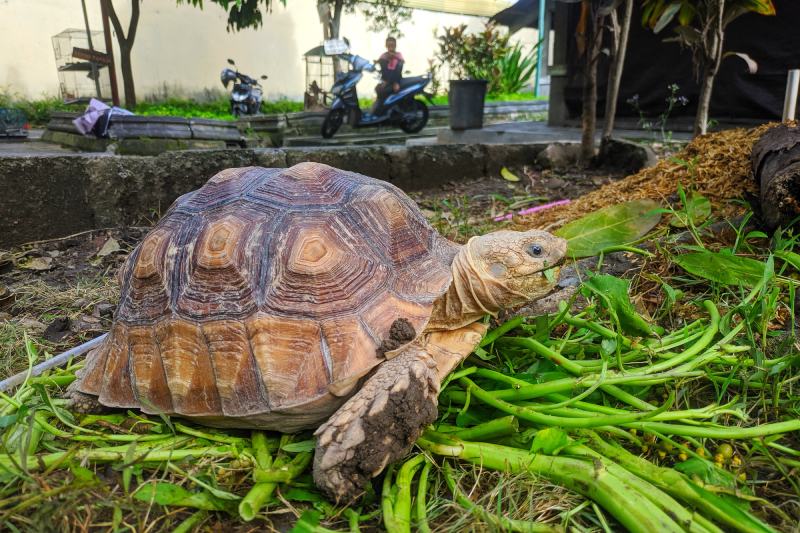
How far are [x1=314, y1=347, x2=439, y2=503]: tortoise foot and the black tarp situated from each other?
5.22 m

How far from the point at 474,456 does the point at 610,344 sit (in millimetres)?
611

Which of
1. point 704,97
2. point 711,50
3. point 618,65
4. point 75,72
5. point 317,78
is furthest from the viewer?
point 317,78

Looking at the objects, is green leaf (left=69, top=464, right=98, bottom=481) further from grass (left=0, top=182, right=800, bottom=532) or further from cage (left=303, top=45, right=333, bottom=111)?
cage (left=303, top=45, right=333, bottom=111)

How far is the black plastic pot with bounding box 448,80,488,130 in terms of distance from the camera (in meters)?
8.65

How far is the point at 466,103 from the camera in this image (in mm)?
8789

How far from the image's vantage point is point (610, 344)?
65.1 inches

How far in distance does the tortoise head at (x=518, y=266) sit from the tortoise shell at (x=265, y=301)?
144 millimetres

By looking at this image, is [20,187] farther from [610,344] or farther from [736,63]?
[736,63]

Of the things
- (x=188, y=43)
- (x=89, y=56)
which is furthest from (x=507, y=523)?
(x=188, y=43)

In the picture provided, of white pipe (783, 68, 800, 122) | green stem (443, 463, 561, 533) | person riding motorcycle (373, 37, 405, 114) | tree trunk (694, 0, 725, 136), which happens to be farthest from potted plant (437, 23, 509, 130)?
green stem (443, 463, 561, 533)

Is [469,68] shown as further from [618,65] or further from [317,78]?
[317,78]

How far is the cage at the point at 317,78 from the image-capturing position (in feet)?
42.5

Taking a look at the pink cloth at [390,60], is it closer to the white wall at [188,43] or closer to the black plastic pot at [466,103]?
the black plastic pot at [466,103]

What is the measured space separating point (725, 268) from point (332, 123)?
32.0 ft
